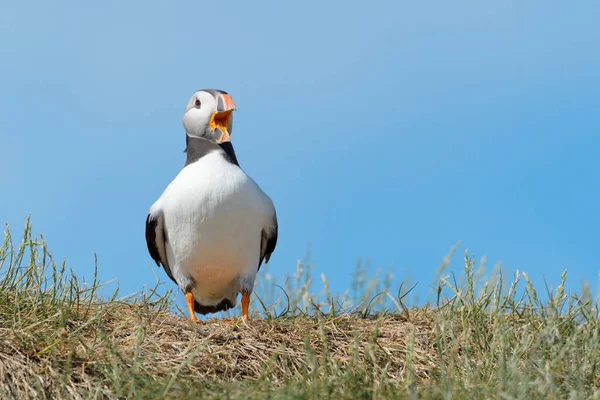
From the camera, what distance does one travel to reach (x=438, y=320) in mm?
5840

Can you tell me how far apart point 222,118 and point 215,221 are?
3.26 ft

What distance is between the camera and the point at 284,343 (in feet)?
20.1

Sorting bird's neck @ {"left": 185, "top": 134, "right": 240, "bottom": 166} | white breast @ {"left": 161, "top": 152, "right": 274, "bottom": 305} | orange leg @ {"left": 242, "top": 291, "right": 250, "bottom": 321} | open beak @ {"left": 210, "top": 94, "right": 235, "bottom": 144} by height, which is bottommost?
orange leg @ {"left": 242, "top": 291, "right": 250, "bottom": 321}

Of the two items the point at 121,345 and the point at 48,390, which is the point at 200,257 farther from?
the point at 48,390

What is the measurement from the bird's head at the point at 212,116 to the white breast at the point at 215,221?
0.75 feet

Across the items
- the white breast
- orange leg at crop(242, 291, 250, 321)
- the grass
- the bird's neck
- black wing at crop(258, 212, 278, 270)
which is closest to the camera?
the grass

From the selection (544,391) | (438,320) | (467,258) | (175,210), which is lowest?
(544,391)

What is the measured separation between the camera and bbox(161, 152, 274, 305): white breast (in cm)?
669

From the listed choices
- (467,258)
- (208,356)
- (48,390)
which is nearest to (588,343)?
(467,258)

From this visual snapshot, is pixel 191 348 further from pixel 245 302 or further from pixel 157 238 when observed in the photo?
pixel 157 238

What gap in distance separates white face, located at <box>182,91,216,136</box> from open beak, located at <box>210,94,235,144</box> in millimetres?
60

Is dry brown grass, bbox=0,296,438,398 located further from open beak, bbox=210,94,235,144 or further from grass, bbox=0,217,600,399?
open beak, bbox=210,94,235,144

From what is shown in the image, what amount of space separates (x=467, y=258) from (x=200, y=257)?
7.64ft

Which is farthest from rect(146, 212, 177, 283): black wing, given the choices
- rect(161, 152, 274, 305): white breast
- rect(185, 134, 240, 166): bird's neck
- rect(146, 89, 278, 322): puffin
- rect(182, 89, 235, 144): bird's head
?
rect(182, 89, 235, 144): bird's head
